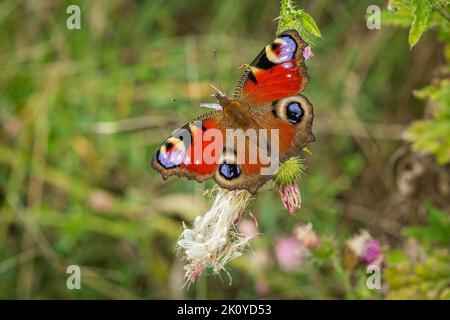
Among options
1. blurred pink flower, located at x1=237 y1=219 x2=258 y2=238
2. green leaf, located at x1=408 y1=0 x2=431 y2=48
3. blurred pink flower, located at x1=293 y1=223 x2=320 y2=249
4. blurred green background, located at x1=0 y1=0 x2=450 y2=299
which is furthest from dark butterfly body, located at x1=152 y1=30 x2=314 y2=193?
blurred pink flower, located at x1=237 y1=219 x2=258 y2=238

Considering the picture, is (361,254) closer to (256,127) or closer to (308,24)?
(256,127)

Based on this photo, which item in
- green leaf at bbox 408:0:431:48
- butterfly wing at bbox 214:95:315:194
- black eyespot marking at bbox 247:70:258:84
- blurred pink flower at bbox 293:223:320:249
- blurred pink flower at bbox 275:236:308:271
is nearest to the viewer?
green leaf at bbox 408:0:431:48

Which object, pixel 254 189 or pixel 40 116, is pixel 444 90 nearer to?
pixel 254 189

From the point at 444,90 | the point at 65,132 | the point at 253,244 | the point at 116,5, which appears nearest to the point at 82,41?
the point at 116,5

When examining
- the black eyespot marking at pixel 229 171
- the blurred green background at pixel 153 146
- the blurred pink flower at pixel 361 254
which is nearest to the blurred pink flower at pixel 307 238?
the blurred pink flower at pixel 361 254

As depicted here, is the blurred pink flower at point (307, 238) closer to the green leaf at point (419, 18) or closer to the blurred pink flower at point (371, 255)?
the blurred pink flower at point (371, 255)

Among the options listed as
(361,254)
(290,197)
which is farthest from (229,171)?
(361,254)

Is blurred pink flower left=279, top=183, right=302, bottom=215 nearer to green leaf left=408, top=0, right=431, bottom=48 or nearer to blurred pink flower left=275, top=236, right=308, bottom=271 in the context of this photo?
green leaf left=408, top=0, right=431, bottom=48
